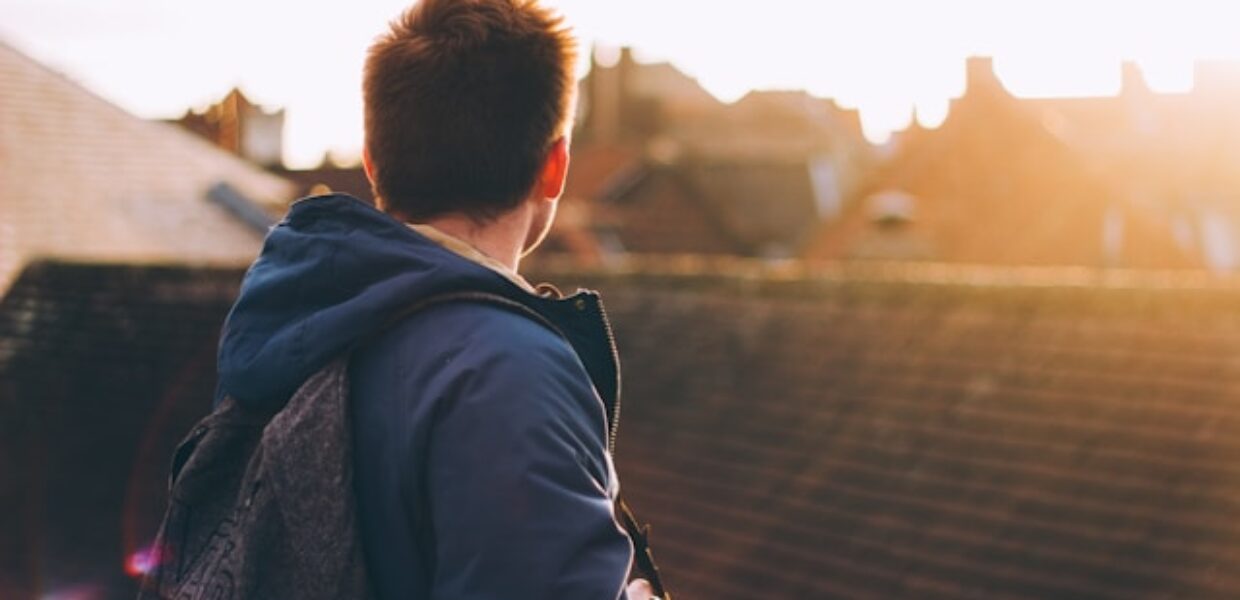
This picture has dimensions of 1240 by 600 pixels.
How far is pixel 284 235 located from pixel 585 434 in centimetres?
46

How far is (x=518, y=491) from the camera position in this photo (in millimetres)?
1429

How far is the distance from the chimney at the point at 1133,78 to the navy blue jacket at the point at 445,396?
38.8 meters

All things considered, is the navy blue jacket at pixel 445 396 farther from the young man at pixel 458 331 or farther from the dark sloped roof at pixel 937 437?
the dark sloped roof at pixel 937 437

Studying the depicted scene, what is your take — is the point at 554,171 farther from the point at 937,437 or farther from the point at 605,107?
the point at 605,107

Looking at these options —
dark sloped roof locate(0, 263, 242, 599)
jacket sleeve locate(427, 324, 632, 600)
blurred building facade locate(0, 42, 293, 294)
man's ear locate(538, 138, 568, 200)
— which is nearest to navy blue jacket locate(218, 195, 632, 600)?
jacket sleeve locate(427, 324, 632, 600)

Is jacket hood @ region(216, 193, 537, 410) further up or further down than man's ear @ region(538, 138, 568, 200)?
further down

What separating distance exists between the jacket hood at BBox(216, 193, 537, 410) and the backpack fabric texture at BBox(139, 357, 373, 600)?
0.03 meters

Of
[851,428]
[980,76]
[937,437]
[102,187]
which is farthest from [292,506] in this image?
[980,76]

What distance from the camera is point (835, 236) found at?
3102 centimetres

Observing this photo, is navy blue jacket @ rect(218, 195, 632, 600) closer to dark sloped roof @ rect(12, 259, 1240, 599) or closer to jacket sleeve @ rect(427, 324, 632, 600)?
jacket sleeve @ rect(427, 324, 632, 600)

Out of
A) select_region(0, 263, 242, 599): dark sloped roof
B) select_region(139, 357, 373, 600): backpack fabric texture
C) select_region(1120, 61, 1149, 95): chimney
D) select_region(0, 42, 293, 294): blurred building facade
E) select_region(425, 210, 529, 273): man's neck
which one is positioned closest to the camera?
select_region(139, 357, 373, 600): backpack fabric texture

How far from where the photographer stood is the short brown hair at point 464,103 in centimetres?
163

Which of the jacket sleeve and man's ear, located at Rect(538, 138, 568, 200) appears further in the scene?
man's ear, located at Rect(538, 138, 568, 200)

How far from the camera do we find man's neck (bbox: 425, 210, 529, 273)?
66.4 inches
